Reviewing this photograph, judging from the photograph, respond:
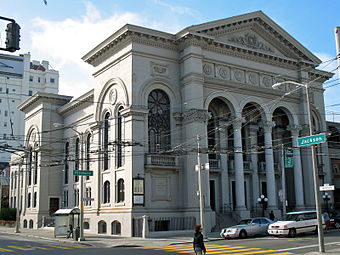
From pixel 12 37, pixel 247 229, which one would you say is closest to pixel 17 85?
pixel 247 229

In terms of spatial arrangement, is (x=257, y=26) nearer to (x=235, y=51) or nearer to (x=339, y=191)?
(x=235, y=51)

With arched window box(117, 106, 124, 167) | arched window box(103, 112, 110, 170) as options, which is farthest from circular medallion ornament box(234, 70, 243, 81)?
arched window box(103, 112, 110, 170)

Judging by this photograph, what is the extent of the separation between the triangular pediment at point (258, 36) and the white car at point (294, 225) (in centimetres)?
1749

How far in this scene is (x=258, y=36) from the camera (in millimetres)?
43969

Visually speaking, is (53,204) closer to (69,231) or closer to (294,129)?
(69,231)

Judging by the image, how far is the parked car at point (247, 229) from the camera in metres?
29.4

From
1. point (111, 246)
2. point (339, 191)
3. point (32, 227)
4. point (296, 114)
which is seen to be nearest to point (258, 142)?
point (296, 114)

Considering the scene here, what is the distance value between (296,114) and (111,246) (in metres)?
25.9

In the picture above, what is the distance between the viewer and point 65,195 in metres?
51.8

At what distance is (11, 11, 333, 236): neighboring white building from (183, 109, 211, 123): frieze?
85 millimetres

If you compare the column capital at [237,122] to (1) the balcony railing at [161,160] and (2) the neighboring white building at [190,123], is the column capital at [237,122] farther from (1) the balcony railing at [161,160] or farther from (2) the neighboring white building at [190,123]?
(1) the balcony railing at [161,160]

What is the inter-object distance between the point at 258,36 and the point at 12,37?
114 feet

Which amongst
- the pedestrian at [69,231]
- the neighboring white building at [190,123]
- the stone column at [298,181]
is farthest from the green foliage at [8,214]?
the stone column at [298,181]

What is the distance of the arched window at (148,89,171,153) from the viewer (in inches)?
1464
